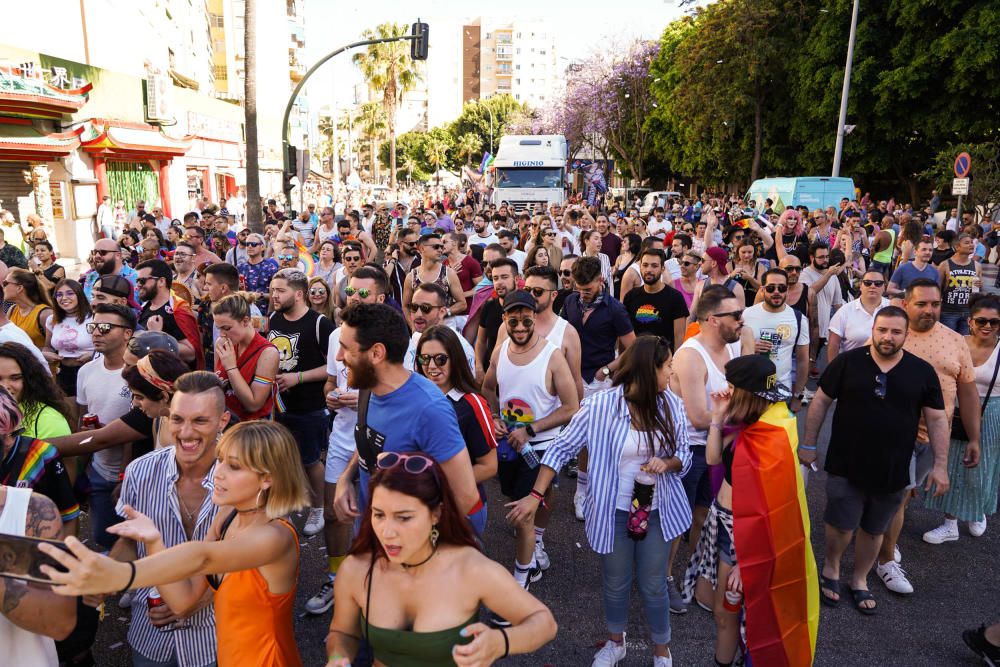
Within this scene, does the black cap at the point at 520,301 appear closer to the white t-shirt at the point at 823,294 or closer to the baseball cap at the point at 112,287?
the baseball cap at the point at 112,287

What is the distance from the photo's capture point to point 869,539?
14.3 feet

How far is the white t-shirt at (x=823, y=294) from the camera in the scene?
26.2ft

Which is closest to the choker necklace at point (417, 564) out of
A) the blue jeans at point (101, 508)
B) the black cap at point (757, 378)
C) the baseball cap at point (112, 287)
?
the black cap at point (757, 378)

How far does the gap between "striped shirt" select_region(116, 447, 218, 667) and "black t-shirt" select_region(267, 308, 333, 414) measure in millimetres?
2049

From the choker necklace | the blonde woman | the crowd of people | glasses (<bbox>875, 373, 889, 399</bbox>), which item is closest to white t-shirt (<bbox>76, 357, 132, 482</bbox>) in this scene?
the crowd of people

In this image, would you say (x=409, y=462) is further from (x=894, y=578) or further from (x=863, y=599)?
(x=894, y=578)

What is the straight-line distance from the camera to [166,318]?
18.2ft

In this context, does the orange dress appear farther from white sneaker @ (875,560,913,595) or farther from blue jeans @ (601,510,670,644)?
white sneaker @ (875,560,913,595)

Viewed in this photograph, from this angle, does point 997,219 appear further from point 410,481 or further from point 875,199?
point 410,481

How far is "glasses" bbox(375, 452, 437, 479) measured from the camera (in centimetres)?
217

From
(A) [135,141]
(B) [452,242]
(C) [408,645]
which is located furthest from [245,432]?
(A) [135,141]

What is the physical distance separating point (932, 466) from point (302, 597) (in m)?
4.08

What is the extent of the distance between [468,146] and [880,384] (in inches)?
3052

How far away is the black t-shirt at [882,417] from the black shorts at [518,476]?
1.87 meters
